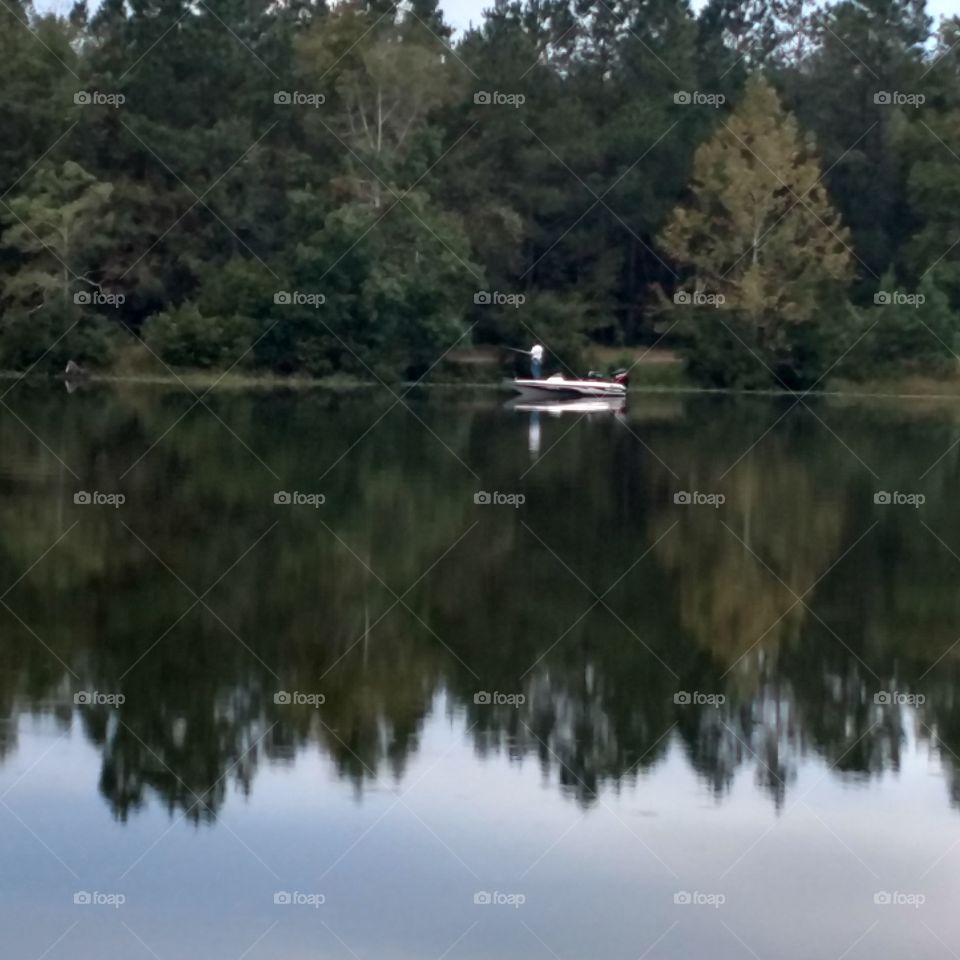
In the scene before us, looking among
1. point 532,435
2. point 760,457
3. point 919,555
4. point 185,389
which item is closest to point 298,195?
point 185,389

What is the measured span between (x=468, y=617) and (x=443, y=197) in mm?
41348

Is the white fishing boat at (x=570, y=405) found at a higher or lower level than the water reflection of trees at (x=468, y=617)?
higher

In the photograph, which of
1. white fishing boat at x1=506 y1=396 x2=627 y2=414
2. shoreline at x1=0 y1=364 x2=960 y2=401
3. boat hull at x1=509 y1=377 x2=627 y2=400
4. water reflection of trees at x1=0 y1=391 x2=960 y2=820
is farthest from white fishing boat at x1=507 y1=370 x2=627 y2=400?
water reflection of trees at x1=0 y1=391 x2=960 y2=820

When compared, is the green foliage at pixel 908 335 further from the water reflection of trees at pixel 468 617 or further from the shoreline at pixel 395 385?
the water reflection of trees at pixel 468 617

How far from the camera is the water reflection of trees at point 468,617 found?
888 cm

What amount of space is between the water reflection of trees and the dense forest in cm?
2574

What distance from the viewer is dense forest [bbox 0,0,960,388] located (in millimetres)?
47344

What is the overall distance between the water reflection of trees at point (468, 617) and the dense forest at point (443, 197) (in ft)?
84.4

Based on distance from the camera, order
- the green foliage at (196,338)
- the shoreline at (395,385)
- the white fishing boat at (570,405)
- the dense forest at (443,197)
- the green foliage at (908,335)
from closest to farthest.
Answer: the white fishing boat at (570,405), the shoreline at (395,385), the green foliage at (196,338), the dense forest at (443,197), the green foliage at (908,335)

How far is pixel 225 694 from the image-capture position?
9477 millimetres

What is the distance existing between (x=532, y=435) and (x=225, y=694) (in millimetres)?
19411

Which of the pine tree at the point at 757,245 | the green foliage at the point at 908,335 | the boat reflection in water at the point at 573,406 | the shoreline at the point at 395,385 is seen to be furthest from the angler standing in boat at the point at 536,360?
the green foliage at the point at 908,335

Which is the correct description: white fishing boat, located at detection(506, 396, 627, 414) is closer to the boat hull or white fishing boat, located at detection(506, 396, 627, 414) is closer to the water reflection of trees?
the boat hull

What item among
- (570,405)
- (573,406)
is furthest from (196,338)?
(573,406)
